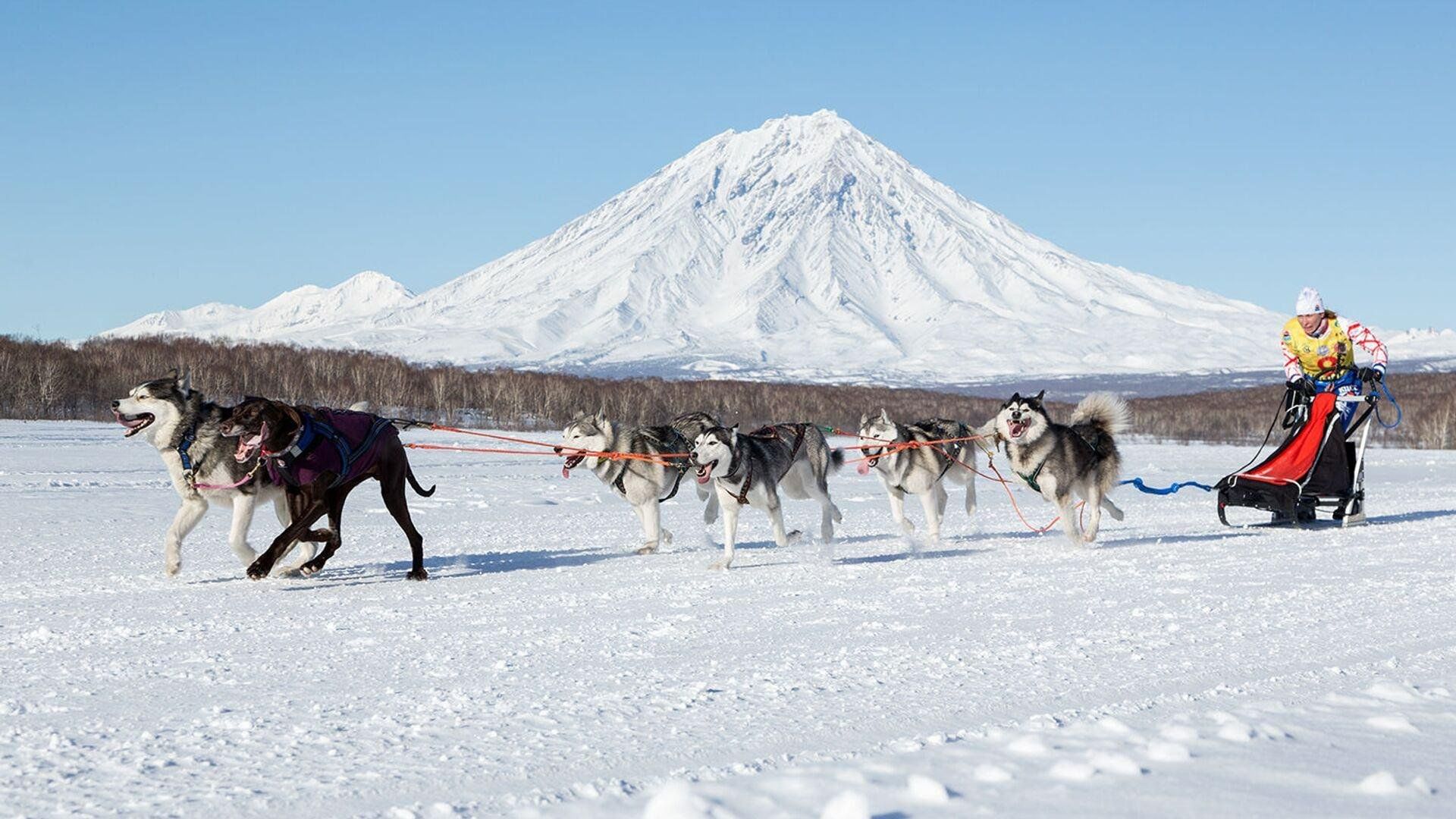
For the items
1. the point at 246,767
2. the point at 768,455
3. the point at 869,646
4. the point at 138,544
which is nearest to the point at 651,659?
the point at 869,646

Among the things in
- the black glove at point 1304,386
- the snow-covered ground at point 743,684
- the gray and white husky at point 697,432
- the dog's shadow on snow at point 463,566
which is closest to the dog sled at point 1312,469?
the black glove at point 1304,386

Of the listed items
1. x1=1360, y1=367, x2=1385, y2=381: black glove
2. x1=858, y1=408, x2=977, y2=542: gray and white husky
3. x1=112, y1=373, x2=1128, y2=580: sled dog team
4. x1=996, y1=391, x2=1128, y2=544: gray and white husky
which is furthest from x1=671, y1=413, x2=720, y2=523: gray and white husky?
x1=1360, y1=367, x2=1385, y2=381: black glove

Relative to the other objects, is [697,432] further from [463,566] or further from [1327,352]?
[1327,352]

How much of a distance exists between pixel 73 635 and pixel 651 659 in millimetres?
2376

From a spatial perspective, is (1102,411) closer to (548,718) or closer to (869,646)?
(869,646)

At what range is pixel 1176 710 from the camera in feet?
11.5

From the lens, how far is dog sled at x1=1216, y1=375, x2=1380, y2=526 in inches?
371

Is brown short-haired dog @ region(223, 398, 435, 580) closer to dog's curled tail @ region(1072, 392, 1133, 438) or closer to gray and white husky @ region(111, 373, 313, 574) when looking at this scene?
gray and white husky @ region(111, 373, 313, 574)

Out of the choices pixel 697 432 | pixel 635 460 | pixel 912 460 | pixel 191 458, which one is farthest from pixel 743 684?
pixel 912 460

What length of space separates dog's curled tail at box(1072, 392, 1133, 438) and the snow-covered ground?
1.33 m

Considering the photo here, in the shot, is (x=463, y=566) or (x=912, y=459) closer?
(x=463, y=566)

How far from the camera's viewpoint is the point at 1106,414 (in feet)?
30.5

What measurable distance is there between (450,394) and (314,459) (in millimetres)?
41522

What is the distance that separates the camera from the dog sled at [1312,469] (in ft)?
30.9
